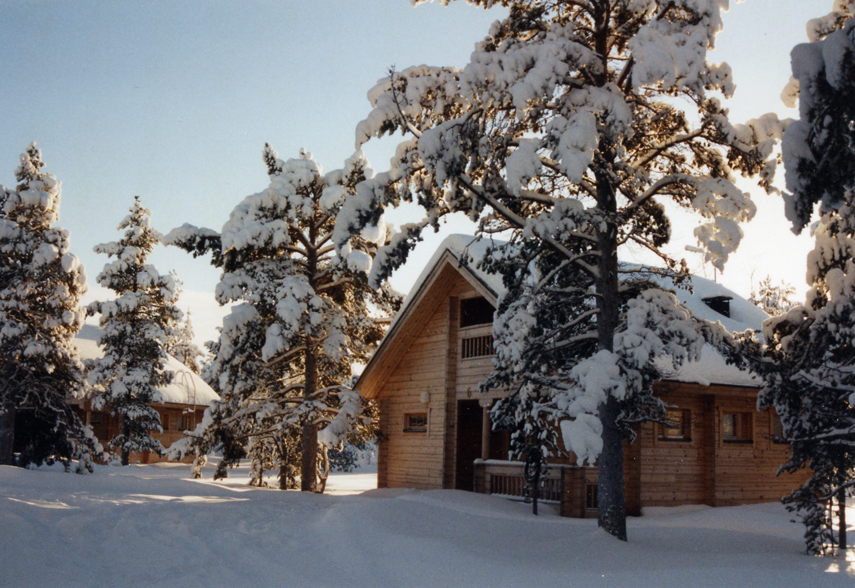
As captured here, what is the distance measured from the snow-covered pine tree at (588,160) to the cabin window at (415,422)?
8637mm

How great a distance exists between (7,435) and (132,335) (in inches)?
284

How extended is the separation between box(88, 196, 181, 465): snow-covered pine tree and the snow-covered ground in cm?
1411

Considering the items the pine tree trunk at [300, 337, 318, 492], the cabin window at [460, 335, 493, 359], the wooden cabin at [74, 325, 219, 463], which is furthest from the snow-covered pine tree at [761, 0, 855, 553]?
the wooden cabin at [74, 325, 219, 463]

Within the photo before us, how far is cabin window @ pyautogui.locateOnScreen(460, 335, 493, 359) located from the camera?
60.7ft

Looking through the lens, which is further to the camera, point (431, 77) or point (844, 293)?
point (431, 77)

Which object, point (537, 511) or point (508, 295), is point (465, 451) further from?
point (508, 295)

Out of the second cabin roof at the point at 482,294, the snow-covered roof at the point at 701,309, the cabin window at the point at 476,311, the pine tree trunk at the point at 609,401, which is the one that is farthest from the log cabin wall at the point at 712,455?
the cabin window at the point at 476,311

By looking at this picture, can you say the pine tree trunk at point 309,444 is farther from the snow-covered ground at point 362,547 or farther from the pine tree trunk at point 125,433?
the pine tree trunk at point 125,433

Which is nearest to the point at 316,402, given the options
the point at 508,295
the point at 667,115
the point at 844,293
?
the point at 508,295

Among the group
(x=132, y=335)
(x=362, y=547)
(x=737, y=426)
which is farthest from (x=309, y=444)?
(x=132, y=335)

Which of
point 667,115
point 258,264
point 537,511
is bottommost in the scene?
point 537,511

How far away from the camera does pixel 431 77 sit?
11148mm

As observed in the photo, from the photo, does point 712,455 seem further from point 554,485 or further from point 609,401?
point 609,401

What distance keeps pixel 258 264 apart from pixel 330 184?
8.78 feet
